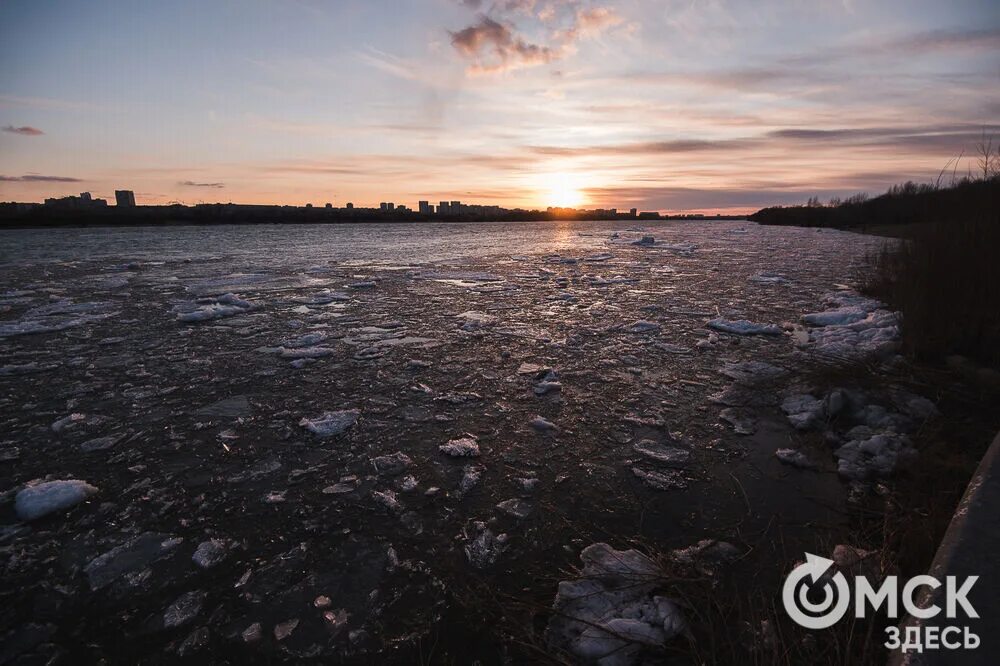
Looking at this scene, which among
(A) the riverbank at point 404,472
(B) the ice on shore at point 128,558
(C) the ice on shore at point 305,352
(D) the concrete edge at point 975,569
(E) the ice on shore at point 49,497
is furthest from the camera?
(C) the ice on shore at point 305,352

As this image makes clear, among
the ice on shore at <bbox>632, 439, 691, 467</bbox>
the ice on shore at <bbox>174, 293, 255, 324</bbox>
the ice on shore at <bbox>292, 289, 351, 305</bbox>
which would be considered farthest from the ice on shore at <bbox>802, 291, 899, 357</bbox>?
the ice on shore at <bbox>174, 293, 255, 324</bbox>

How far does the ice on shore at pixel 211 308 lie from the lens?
631cm

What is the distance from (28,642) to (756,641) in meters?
2.51

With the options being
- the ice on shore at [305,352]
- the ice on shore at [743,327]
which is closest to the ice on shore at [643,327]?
the ice on shore at [743,327]

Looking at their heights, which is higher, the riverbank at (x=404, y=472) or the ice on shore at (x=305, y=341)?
the ice on shore at (x=305, y=341)

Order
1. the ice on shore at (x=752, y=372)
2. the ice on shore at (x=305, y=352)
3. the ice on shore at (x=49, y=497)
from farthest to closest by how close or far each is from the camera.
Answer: the ice on shore at (x=305, y=352) < the ice on shore at (x=752, y=372) < the ice on shore at (x=49, y=497)

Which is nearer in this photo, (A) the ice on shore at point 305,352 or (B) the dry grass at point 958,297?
(B) the dry grass at point 958,297

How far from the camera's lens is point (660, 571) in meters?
1.85

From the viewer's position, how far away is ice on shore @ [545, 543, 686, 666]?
1.57m

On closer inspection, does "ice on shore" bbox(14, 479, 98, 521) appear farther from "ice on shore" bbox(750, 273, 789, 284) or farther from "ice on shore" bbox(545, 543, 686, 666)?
"ice on shore" bbox(750, 273, 789, 284)

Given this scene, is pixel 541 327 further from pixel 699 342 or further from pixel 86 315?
pixel 86 315

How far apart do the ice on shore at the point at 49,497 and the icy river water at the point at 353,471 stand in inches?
2.7

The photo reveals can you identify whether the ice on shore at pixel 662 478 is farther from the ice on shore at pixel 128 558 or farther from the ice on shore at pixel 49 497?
the ice on shore at pixel 49 497

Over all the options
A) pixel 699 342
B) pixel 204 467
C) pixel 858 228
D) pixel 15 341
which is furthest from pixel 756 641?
pixel 858 228
